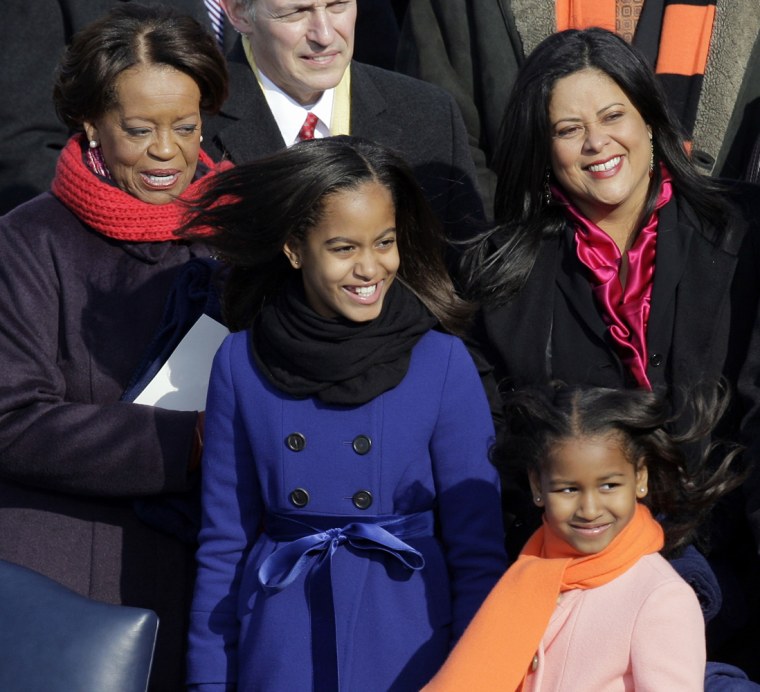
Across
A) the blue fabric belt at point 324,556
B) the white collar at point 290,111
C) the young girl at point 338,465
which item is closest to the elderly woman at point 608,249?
the young girl at point 338,465

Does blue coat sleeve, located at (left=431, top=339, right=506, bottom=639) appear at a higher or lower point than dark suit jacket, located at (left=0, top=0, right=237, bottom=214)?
lower

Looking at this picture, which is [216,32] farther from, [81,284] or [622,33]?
[81,284]

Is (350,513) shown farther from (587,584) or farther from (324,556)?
Answer: (587,584)

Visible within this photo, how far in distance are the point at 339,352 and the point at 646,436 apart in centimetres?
71

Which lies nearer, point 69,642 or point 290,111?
point 69,642

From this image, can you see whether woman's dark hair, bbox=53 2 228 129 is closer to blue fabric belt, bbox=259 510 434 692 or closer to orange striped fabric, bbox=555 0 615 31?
blue fabric belt, bbox=259 510 434 692

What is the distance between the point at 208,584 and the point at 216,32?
2700 millimetres

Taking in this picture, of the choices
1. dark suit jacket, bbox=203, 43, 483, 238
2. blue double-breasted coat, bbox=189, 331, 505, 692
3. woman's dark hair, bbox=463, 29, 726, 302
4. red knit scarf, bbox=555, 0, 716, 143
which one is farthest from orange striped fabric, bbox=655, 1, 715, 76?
blue double-breasted coat, bbox=189, 331, 505, 692

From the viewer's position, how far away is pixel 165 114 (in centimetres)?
376

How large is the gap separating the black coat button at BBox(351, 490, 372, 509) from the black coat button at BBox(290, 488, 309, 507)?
0.37 feet

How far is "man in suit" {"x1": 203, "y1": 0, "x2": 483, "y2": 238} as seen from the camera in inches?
170

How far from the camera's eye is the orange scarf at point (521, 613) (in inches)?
121

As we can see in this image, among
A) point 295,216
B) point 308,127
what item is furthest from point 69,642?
point 308,127

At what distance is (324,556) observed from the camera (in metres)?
3.35
